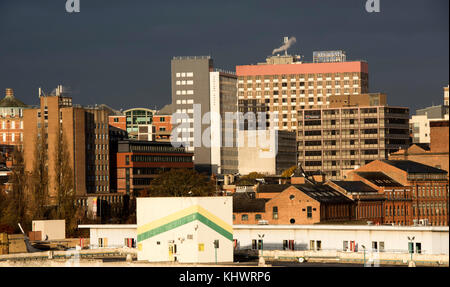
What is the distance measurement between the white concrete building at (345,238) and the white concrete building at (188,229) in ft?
83.9

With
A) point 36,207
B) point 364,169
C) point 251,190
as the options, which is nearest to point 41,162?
point 36,207

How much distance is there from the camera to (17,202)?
545 ft

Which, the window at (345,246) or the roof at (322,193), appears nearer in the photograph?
the window at (345,246)

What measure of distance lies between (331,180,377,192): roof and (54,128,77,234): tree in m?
38.8

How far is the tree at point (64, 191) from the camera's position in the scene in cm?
16575

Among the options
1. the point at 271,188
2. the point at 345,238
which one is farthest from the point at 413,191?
the point at 345,238

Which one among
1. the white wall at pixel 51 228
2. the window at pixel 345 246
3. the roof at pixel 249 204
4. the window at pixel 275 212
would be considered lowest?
the window at pixel 345 246

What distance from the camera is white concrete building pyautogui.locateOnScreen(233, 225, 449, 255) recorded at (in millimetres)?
118750

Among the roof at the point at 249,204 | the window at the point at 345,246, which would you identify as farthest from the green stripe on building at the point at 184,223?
the roof at the point at 249,204

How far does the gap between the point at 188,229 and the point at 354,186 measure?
3315 inches

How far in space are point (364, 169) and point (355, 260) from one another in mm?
83229

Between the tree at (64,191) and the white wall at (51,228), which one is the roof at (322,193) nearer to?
the tree at (64,191)

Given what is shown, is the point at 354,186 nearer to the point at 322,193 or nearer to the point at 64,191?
the point at 322,193
